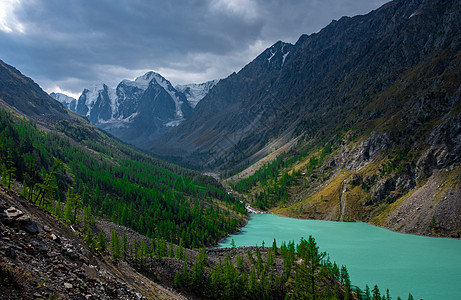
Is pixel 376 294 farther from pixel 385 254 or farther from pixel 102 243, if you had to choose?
pixel 102 243

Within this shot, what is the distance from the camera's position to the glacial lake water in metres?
71.5

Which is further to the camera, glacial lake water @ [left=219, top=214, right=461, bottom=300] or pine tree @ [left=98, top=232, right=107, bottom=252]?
glacial lake water @ [left=219, top=214, right=461, bottom=300]

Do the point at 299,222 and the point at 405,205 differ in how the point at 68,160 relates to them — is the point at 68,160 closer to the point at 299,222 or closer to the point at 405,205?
the point at 299,222

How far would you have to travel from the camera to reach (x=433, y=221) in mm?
115562

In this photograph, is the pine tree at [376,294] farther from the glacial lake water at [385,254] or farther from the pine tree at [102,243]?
the pine tree at [102,243]

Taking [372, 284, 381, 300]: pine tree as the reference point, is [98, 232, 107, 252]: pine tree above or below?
above

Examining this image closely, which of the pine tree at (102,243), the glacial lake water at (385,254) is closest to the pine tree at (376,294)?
the glacial lake water at (385,254)

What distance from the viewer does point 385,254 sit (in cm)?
9700

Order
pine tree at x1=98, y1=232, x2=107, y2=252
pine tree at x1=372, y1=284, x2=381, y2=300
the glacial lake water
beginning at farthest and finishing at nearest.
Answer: the glacial lake water, pine tree at x1=372, y1=284, x2=381, y2=300, pine tree at x1=98, y1=232, x2=107, y2=252

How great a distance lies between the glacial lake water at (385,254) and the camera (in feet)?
235

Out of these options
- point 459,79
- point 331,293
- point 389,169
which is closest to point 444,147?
point 389,169

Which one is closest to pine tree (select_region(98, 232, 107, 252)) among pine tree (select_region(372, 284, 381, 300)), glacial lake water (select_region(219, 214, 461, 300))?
pine tree (select_region(372, 284, 381, 300))

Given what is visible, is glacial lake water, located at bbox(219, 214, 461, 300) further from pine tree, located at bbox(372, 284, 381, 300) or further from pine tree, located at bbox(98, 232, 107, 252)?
pine tree, located at bbox(98, 232, 107, 252)

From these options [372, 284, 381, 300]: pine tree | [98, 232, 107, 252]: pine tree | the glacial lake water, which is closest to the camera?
[98, 232, 107, 252]: pine tree
